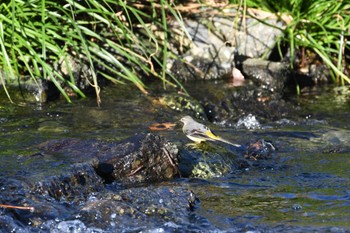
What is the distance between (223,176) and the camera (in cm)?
543

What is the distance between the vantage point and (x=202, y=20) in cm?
869

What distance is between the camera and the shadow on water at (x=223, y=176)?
4.44 m

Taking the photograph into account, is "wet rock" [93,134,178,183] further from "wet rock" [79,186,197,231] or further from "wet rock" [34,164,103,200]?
"wet rock" [79,186,197,231]

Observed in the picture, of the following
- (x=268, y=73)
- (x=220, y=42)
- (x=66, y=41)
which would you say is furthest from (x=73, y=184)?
(x=220, y=42)

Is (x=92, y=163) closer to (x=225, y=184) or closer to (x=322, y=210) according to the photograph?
(x=225, y=184)

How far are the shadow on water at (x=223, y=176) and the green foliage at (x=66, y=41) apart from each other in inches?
11.7

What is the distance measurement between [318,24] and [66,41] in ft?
8.91

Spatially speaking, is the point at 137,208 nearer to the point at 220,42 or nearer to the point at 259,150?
the point at 259,150

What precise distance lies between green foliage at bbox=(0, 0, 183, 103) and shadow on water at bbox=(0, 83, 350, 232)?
297 millimetres

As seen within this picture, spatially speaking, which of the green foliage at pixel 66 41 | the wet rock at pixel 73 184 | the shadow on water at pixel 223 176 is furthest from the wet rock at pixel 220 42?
the wet rock at pixel 73 184

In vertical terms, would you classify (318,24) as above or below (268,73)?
above

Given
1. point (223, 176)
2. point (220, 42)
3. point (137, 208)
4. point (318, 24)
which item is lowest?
point (223, 176)

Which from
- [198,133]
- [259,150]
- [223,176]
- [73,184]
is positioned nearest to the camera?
[73,184]

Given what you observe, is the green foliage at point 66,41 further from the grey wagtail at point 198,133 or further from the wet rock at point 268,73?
the grey wagtail at point 198,133
